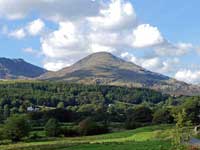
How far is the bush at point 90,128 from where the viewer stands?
128 m

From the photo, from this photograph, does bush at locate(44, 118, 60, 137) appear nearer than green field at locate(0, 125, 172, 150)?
No

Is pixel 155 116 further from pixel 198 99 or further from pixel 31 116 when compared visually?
pixel 31 116

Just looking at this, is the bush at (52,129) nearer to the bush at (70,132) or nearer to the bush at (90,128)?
the bush at (70,132)

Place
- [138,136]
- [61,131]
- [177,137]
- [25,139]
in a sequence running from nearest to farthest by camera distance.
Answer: [177,137] → [138,136] → [25,139] → [61,131]

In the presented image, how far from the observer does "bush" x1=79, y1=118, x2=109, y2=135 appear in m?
128

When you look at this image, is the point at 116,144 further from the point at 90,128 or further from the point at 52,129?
the point at 90,128

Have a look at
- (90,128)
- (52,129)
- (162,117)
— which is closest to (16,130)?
(52,129)

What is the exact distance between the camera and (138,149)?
5522 cm

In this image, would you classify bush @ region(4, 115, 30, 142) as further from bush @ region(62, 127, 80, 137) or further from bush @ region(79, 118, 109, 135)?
bush @ region(79, 118, 109, 135)

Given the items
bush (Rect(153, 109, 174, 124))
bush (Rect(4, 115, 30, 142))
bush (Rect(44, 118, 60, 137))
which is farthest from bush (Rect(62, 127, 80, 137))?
bush (Rect(153, 109, 174, 124))

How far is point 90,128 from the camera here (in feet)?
424

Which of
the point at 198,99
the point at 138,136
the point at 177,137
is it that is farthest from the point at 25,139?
the point at 177,137

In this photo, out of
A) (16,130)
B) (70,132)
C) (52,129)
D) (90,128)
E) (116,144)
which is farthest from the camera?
(90,128)

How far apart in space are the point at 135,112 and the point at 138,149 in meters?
121
